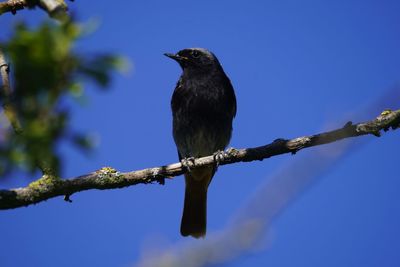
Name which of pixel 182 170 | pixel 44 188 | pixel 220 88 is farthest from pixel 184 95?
pixel 44 188

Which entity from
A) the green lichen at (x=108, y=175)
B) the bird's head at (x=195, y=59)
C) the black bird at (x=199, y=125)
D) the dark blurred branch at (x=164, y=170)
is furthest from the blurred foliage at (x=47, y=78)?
the bird's head at (x=195, y=59)

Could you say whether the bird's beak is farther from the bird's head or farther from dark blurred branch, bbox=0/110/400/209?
dark blurred branch, bbox=0/110/400/209

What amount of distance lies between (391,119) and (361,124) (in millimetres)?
272

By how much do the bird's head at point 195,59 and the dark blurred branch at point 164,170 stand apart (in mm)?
2950

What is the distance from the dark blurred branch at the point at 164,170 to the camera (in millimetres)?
3847

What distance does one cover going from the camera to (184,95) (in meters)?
7.12

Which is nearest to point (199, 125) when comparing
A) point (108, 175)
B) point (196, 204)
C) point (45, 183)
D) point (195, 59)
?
point (196, 204)

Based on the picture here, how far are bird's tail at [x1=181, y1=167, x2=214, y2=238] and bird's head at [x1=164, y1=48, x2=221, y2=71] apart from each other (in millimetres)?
1676

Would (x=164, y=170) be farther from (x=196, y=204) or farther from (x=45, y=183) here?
(x=196, y=204)

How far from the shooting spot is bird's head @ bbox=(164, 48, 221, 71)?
7.67 m

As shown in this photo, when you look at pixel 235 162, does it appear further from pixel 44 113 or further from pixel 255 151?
pixel 44 113

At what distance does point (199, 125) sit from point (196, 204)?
1179 mm

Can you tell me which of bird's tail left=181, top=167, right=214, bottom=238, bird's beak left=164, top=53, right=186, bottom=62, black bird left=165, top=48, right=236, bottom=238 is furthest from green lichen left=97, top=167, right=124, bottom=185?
bird's beak left=164, top=53, right=186, bottom=62

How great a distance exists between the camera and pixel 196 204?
23.7 feet
